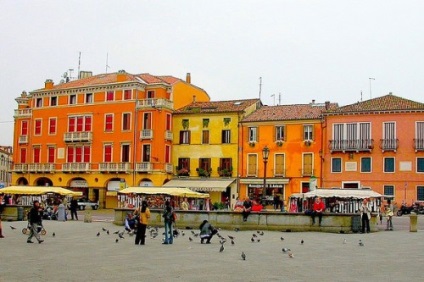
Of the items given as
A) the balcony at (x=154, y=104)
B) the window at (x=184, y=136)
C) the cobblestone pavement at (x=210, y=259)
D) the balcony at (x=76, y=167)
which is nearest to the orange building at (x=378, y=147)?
the window at (x=184, y=136)

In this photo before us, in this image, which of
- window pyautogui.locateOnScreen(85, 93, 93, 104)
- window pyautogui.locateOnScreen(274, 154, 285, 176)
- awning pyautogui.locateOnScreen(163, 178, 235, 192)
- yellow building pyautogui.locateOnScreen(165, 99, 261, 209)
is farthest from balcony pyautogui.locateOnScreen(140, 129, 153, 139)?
window pyautogui.locateOnScreen(274, 154, 285, 176)

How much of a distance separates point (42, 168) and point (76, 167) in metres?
4.08

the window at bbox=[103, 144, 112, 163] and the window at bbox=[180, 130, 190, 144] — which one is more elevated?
the window at bbox=[180, 130, 190, 144]

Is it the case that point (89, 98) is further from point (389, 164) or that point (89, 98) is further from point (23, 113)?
point (389, 164)

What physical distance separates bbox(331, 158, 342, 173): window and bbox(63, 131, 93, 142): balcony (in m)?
22.2

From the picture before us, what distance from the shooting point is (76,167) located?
198 feet

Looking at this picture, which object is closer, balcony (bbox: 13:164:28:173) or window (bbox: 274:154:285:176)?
window (bbox: 274:154:285:176)

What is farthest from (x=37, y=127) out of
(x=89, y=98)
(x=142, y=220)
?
(x=142, y=220)

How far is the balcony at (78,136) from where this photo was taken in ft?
198

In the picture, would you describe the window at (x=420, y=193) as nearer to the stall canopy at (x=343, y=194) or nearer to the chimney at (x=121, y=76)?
the stall canopy at (x=343, y=194)

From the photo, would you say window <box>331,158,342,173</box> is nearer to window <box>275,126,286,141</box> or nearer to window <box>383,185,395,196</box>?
window <box>383,185,395,196</box>

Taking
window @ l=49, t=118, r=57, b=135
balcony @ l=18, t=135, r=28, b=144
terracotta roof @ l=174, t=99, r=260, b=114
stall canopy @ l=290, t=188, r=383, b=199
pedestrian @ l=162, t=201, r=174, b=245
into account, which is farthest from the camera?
balcony @ l=18, t=135, r=28, b=144

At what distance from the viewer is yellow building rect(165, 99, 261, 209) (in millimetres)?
55688

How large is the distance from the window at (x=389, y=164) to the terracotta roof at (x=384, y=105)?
3.90 meters
